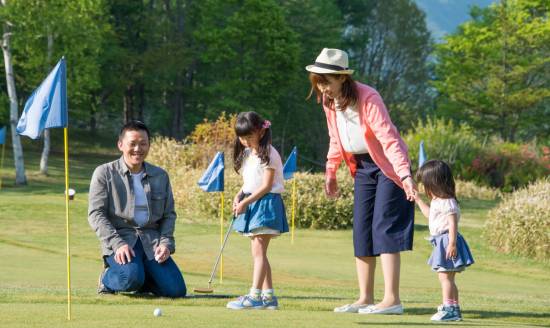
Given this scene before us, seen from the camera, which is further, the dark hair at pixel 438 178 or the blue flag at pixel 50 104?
the dark hair at pixel 438 178

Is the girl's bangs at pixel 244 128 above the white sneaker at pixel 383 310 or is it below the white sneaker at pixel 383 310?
above

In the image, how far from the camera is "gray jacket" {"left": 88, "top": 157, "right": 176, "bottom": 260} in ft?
29.2

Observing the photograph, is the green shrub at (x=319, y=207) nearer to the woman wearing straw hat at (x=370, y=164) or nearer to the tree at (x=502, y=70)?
the woman wearing straw hat at (x=370, y=164)

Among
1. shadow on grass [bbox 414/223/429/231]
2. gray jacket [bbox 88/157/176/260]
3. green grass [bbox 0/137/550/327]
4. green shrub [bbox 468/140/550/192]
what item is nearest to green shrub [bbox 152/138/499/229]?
green grass [bbox 0/137/550/327]

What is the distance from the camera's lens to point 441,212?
8.02 meters

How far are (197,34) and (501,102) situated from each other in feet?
51.9

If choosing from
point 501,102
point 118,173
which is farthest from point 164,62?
point 118,173

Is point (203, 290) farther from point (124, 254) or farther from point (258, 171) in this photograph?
point (258, 171)

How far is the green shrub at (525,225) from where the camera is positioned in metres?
17.5

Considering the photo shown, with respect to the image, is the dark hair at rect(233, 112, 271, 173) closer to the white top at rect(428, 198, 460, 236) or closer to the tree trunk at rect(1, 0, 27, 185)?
the white top at rect(428, 198, 460, 236)

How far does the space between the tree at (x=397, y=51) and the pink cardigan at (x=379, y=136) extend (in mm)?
55844

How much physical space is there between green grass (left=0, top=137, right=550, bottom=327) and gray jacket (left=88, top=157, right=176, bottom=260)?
0.53m

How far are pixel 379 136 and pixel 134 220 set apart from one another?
2367mm

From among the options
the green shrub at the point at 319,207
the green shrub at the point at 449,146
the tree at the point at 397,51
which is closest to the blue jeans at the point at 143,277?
the green shrub at the point at 319,207
